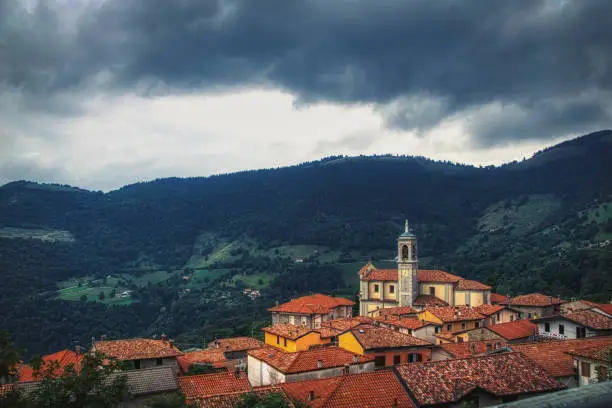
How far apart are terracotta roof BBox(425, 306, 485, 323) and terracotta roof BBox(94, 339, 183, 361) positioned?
26292 millimetres

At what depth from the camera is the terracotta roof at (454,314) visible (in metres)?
56.0

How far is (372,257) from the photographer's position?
183 metres

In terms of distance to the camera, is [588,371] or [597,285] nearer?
[588,371]

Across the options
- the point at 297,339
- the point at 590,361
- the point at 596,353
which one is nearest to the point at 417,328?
the point at 297,339

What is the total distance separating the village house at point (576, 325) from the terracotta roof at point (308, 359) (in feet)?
64.8

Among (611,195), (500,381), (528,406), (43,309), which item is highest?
(611,195)

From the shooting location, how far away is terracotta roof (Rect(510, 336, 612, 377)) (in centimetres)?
3444

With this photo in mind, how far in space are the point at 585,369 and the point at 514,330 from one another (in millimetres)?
20116

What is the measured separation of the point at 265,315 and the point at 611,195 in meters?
137

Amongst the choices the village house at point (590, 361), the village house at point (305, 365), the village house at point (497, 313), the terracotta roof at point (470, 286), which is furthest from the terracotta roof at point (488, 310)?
the village house at point (590, 361)

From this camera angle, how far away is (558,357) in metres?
36.4

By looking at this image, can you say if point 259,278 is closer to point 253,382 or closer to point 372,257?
point 372,257

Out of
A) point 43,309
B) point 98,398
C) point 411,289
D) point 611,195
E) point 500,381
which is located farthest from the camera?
point 611,195

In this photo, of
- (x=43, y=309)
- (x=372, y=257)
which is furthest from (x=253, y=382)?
(x=372, y=257)
